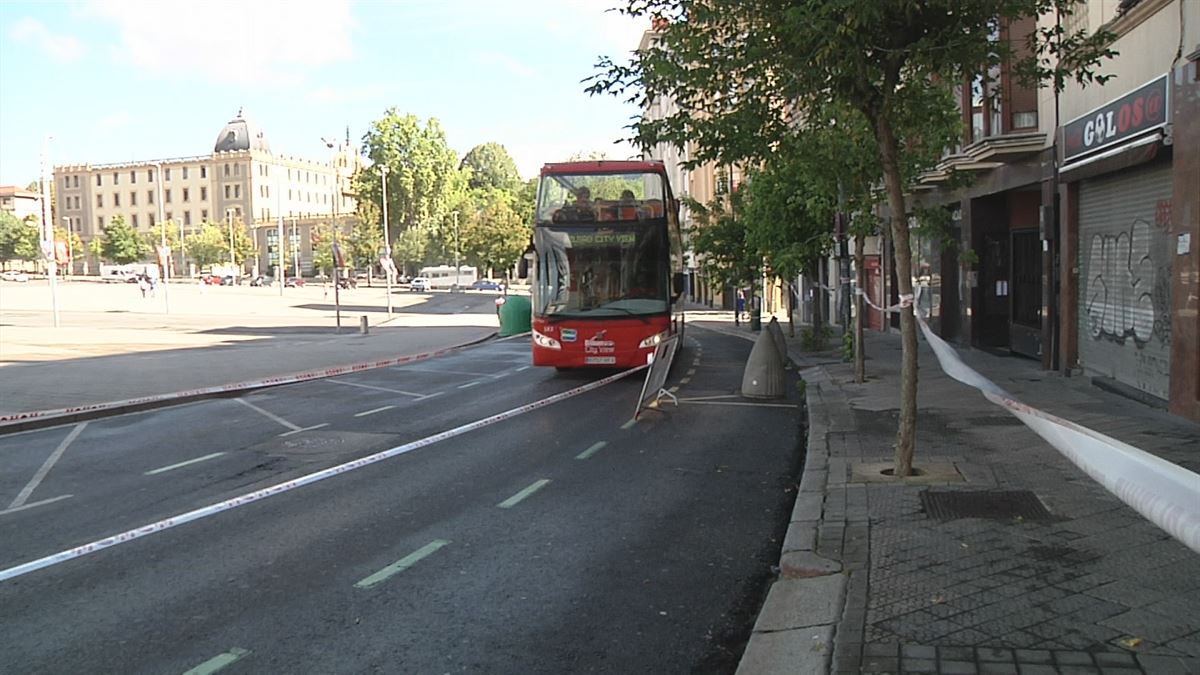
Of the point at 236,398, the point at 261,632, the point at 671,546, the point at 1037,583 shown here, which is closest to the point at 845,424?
the point at 671,546

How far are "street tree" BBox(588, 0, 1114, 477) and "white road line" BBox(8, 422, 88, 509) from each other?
6241 millimetres

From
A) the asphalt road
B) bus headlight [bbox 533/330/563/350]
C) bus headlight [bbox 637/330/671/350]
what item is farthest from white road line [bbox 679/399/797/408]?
bus headlight [bbox 533/330/563/350]

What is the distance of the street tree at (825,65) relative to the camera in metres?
7.16

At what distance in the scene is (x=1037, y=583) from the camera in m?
5.04

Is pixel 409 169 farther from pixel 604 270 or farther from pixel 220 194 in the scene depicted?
pixel 604 270

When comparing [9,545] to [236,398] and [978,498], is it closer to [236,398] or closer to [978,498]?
[978,498]

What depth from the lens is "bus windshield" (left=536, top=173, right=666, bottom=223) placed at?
17.0 metres

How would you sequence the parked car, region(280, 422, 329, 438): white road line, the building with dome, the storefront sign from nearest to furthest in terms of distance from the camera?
1. the storefront sign
2. region(280, 422, 329, 438): white road line
3. the parked car
4. the building with dome

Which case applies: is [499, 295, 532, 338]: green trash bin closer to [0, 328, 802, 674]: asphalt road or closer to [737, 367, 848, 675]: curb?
[0, 328, 802, 674]: asphalt road

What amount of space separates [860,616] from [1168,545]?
2.21 metres

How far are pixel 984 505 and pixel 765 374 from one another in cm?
780

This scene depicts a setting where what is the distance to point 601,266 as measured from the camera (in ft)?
55.8

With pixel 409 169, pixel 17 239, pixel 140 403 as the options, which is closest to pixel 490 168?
pixel 409 169

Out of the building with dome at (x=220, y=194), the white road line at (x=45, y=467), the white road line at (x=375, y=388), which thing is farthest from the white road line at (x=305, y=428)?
the building with dome at (x=220, y=194)
